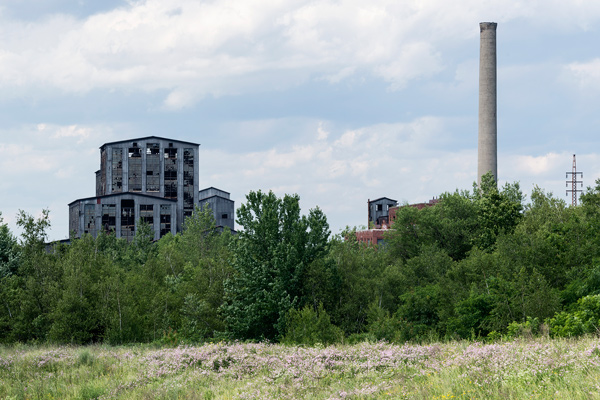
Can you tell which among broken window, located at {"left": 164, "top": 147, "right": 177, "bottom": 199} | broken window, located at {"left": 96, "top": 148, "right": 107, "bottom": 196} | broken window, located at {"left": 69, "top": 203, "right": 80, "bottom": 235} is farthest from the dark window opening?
broken window, located at {"left": 69, "top": 203, "right": 80, "bottom": 235}

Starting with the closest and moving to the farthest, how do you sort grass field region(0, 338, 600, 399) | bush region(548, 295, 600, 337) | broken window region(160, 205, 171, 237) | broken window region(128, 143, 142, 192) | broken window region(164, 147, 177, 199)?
grass field region(0, 338, 600, 399) → bush region(548, 295, 600, 337) → broken window region(160, 205, 171, 237) → broken window region(128, 143, 142, 192) → broken window region(164, 147, 177, 199)

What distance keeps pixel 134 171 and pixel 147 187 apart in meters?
3.77

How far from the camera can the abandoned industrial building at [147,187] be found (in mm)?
106938

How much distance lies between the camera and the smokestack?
86.2 metres

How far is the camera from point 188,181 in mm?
118438

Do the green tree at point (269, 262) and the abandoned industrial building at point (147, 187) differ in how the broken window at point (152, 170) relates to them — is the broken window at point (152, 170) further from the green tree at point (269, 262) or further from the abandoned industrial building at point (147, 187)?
the green tree at point (269, 262)

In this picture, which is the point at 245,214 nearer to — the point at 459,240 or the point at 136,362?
the point at 136,362

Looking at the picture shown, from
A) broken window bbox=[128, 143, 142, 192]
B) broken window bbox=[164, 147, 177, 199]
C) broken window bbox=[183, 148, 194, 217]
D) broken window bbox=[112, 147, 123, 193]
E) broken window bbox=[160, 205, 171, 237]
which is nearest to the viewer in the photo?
broken window bbox=[160, 205, 171, 237]

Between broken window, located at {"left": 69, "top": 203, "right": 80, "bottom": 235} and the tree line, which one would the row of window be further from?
the tree line

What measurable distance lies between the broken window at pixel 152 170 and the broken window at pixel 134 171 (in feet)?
4.73

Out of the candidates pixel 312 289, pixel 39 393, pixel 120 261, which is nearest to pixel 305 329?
pixel 312 289

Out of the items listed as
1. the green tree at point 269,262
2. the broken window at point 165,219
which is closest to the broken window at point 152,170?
the broken window at point 165,219

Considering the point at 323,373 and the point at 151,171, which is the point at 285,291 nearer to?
the point at 323,373

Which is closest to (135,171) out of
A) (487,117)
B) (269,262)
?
(487,117)
